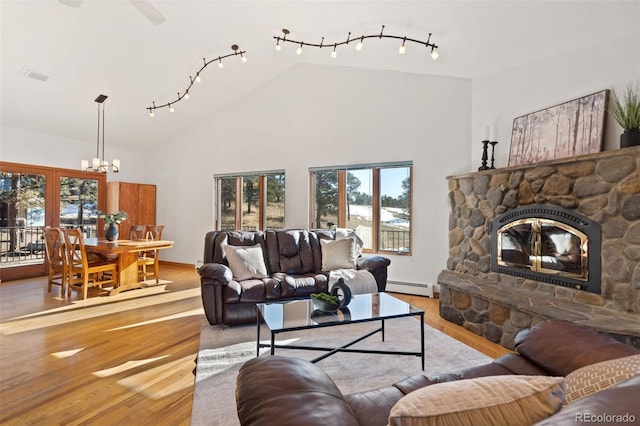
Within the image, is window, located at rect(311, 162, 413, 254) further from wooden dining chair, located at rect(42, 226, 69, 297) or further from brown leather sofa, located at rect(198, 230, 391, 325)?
wooden dining chair, located at rect(42, 226, 69, 297)

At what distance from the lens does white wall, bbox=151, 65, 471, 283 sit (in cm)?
462

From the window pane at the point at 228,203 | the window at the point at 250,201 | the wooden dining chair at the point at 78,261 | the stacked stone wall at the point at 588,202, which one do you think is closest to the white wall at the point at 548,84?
the stacked stone wall at the point at 588,202

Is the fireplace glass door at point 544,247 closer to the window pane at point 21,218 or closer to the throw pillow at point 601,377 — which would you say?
the throw pillow at point 601,377

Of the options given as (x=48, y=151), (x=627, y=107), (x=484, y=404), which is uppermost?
(x=48, y=151)

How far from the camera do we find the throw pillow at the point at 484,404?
0.72 m

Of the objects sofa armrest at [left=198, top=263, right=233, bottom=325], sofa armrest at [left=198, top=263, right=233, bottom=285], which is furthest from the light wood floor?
sofa armrest at [left=198, top=263, right=233, bottom=285]

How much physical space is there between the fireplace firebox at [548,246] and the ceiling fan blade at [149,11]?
4.36 metres

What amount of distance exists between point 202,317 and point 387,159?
11.0 feet

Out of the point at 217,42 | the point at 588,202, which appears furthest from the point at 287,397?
the point at 217,42

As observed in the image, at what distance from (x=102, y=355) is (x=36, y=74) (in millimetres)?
3962

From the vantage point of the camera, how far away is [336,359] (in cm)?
269

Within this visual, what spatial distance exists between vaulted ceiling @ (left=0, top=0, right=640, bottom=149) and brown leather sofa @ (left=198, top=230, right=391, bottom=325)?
8.26 feet

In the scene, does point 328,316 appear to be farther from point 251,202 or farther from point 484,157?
point 251,202

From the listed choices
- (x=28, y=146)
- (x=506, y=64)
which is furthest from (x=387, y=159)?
(x=28, y=146)
